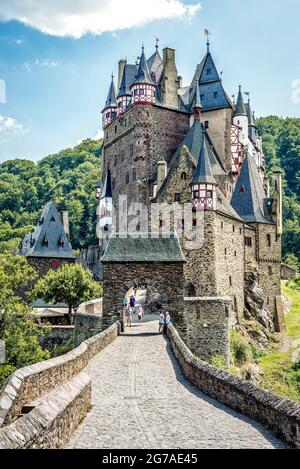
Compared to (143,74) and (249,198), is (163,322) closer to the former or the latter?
(249,198)

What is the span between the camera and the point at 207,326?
1254 inches

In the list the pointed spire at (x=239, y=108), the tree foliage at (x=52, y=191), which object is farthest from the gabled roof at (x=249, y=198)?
the tree foliage at (x=52, y=191)

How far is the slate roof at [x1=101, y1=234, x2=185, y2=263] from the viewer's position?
Answer: 2858 cm

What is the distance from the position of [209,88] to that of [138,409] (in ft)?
152

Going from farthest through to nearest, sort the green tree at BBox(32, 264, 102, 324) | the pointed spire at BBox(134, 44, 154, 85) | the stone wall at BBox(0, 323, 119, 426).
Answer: the pointed spire at BBox(134, 44, 154, 85) < the green tree at BBox(32, 264, 102, 324) < the stone wall at BBox(0, 323, 119, 426)

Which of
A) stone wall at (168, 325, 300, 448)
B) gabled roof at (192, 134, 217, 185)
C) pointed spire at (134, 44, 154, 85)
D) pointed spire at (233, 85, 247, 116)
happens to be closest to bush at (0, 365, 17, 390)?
stone wall at (168, 325, 300, 448)

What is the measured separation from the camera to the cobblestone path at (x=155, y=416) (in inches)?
350

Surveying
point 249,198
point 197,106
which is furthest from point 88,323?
point 197,106

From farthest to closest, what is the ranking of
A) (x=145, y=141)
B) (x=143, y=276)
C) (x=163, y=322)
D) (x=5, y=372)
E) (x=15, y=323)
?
(x=145, y=141) → (x=15, y=323) → (x=143, y=276) → (x=5, y=372) → (x=163, y=322)

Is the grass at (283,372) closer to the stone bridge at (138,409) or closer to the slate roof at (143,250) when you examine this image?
the slate roof at (143,250)

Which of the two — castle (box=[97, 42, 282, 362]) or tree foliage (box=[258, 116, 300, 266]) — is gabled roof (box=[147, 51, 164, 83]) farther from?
tree foliage (box=[258, 116, 300, 266])

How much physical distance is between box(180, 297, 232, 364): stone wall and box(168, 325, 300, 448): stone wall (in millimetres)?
15161

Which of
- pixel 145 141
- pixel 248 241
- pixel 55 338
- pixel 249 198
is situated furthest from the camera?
pixel 145 141

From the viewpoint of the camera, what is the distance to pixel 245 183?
169ft
